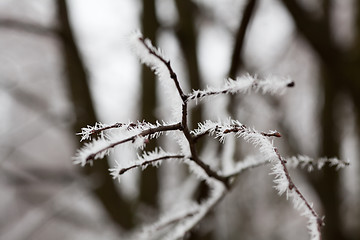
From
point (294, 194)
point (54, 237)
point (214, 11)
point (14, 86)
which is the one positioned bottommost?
point (294, 194)

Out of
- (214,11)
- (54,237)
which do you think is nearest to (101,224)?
(214,11)

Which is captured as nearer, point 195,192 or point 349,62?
point 195,192

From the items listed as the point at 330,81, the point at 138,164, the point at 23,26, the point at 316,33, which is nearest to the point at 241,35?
the point at 138,164

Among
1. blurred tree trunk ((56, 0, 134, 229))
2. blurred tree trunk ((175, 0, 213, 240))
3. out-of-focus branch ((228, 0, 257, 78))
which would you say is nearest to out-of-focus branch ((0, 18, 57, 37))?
blurred tree trunk ((56, 0, 134, 229))

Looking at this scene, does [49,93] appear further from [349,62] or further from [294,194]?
[294,194]

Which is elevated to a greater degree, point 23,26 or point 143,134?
point 23,26

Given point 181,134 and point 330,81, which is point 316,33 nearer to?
point 330,81

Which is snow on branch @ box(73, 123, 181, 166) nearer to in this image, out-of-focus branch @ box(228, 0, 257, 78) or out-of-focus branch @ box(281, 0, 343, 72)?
out-of-focus branch @ box(228, 0, 257, 78)
